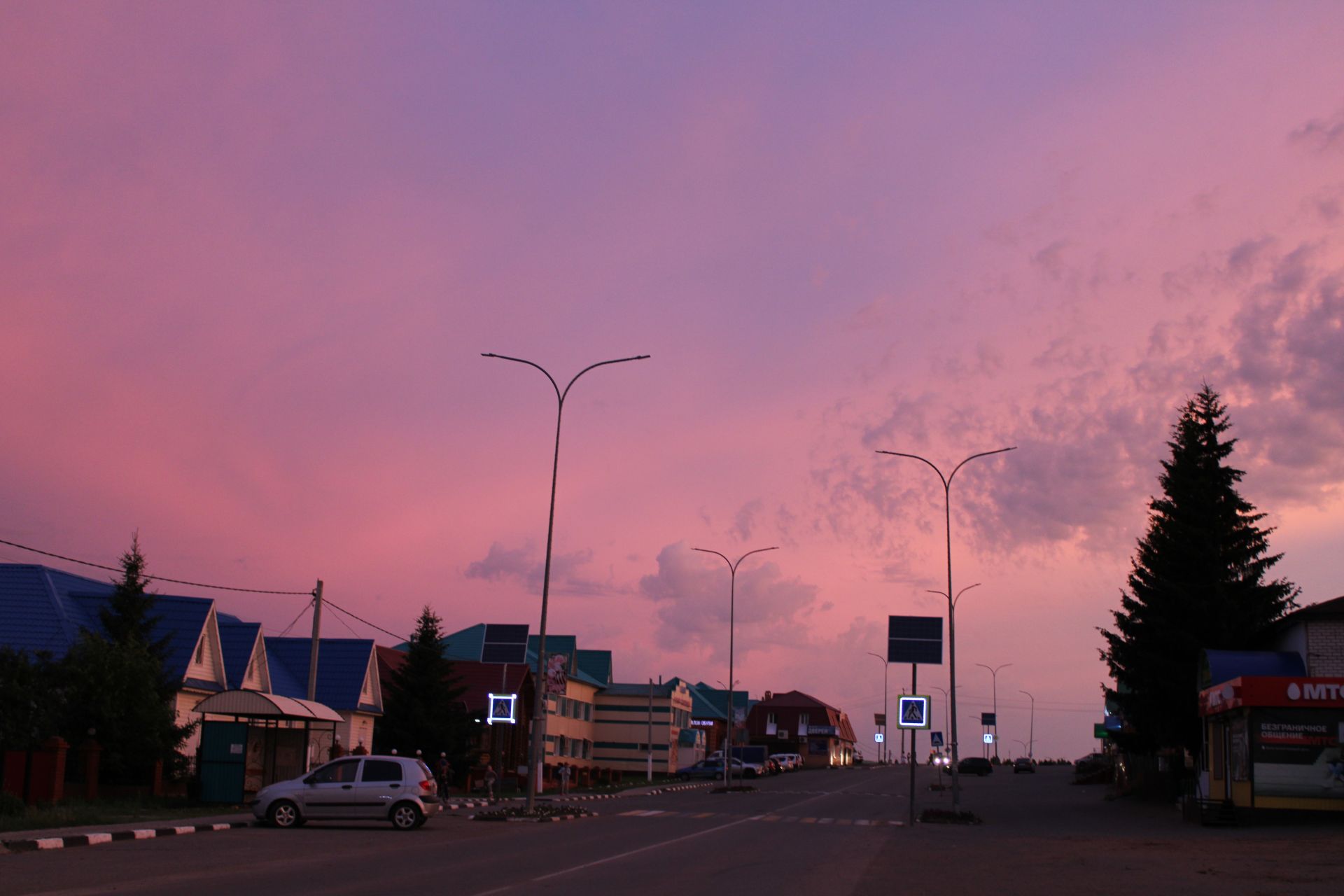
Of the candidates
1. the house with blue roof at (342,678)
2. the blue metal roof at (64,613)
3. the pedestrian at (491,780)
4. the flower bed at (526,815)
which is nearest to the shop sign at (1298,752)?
the flower bed at (526,815)

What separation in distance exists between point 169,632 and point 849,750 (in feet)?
460

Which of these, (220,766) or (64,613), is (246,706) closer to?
(220,766)

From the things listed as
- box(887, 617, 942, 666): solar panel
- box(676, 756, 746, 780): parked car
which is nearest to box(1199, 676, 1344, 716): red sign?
box(887, 617, 942, 666): solar panel

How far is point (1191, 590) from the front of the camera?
132 ft

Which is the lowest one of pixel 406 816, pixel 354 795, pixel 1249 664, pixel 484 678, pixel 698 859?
pixel 406 816

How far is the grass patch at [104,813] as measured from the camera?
23516 mm

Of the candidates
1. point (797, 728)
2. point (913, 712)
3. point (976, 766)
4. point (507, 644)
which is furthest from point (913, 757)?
point (797, 728)

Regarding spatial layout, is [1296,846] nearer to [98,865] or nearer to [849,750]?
[98,865]

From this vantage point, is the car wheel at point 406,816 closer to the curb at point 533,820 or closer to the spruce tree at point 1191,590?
the curb at point 533,820

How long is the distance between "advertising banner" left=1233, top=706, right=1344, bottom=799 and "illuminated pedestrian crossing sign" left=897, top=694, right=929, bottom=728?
841 cm

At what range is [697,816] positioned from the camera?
36.1 m

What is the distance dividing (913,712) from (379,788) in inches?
595

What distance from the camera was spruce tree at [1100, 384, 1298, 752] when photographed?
1577 inches

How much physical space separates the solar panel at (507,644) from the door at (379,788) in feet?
137
